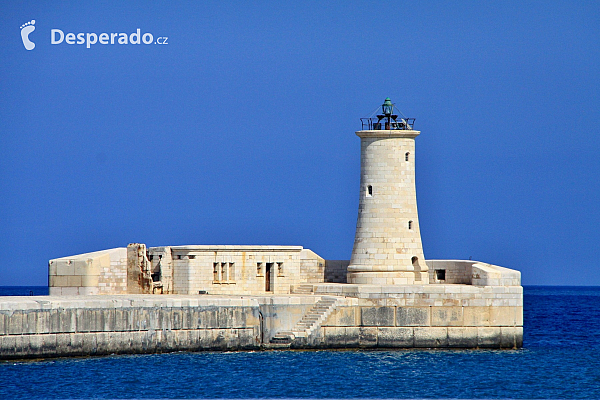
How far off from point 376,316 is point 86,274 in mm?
9412

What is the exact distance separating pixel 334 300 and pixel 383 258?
321cm

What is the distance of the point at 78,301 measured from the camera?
114 feet

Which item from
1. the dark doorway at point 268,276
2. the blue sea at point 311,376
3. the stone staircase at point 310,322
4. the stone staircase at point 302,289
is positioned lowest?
the blue sea at point 311,376

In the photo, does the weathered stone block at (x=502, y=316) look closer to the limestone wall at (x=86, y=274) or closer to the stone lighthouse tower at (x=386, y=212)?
the stone lighthouse tower at (x=386, y=212)

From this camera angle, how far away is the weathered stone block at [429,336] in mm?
38219

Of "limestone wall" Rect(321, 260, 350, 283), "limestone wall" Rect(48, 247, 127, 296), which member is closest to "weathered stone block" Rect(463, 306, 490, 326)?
"limestone wall" Rect(321, 260, 350, 283)

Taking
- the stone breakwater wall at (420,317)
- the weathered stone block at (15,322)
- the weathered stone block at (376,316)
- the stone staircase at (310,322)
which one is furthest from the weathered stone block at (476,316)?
the weathered stone block at (15,322)

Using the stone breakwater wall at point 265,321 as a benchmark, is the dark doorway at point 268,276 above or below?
above

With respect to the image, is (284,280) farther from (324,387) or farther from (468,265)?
(324,387)

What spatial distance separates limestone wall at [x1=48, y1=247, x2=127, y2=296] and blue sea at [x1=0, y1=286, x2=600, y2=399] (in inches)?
197

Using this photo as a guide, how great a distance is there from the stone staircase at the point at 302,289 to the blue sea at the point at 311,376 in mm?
3383

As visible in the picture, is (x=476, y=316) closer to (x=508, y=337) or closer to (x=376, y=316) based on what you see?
(x=508, y=337)

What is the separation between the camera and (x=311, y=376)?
111ft

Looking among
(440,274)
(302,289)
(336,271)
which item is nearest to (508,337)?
(440,274)
